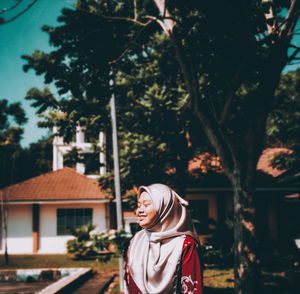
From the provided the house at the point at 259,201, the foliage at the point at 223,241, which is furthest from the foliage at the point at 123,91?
the house at the point at 259,201

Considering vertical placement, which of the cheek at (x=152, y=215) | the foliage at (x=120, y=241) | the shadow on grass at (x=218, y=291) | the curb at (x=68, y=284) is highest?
the cheek at (x=152, y=215)

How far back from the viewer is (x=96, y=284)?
1044 centimetres

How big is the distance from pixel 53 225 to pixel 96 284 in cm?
1042

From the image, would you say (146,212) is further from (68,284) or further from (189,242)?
(68,284)

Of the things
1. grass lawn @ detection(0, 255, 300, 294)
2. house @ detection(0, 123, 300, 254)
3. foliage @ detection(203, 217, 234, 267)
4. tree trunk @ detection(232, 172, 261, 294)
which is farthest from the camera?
house @ detection(0, 123, 300, 254)

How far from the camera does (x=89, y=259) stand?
16656mm

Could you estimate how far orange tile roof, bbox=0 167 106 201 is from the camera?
1978 centimetres

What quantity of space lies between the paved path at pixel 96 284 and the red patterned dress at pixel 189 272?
23.1 ft

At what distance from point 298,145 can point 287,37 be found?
23.4 ft

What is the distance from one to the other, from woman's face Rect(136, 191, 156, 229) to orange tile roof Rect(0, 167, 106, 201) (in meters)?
16.4

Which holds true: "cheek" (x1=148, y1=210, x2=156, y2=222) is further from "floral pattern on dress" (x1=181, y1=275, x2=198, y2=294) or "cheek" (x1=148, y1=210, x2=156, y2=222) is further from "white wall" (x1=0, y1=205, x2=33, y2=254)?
"white wall" (x1=0, y1=205, x2=33, y2=254)

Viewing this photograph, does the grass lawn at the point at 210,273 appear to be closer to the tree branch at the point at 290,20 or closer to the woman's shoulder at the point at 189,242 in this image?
the tree branch at the point at 290,20

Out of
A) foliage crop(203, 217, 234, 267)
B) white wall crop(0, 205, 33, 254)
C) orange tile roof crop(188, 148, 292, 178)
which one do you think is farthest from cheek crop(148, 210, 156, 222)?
white wall crop(0, 205, 33, 254)

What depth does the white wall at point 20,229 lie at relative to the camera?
19859mm
